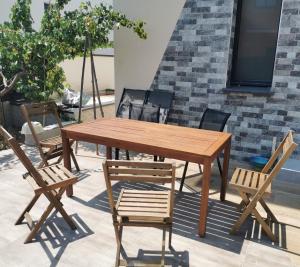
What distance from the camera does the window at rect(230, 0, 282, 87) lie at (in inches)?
166

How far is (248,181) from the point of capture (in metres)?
2.81

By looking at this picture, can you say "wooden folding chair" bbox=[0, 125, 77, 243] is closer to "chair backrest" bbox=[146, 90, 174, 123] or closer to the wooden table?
the wooden table

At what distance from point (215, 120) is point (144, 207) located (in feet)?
6.35

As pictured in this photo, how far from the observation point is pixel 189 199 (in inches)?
134

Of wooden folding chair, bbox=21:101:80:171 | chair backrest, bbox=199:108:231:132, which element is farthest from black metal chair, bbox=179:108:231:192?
wooden folding chair, bbox=21:101:80:171

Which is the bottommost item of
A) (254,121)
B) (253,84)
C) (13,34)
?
(254,121)

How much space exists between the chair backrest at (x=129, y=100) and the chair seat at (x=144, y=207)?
277 centimetres

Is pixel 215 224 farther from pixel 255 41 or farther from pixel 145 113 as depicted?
pixel 255 41

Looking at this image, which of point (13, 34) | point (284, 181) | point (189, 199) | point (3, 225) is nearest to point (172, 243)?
point (189, 199)

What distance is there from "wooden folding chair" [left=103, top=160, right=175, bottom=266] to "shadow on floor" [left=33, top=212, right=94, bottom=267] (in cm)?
51

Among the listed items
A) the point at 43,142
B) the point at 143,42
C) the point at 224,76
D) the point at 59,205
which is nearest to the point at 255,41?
the point at 224,76

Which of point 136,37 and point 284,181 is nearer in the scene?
point 284,181

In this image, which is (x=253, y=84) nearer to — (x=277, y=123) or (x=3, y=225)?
(x=277, y=123)

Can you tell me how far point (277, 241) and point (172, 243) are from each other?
0.93m
